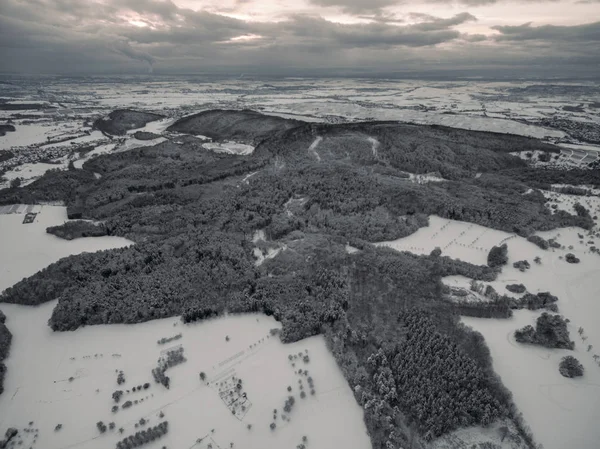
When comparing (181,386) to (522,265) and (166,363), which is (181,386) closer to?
(166,363)

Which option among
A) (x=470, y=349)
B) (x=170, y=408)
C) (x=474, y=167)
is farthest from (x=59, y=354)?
(x=474, y=167)

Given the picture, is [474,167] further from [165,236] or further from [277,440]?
[277,440]

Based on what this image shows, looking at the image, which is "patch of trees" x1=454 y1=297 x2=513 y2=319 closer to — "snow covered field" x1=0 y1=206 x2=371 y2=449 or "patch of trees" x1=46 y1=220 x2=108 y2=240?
"snow covered field" x1=0 y1=206 x2=371 y2=449

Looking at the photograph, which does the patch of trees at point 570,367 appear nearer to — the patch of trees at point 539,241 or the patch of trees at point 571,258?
the patch of trees at point 571,258

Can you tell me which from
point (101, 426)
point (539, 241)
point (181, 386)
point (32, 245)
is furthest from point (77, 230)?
point (539, 241)

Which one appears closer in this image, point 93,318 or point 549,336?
point 549,336

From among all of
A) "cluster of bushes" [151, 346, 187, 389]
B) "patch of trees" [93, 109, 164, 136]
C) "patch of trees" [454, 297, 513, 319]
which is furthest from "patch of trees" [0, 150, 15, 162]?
"patch of trees" [454, 297, 513, 319]
